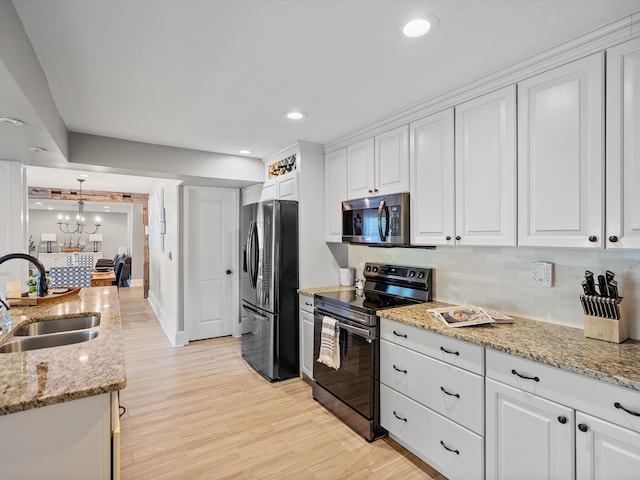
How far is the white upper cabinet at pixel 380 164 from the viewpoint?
2635 millimetres

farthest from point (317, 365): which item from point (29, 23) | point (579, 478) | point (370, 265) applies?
point (29, 23)

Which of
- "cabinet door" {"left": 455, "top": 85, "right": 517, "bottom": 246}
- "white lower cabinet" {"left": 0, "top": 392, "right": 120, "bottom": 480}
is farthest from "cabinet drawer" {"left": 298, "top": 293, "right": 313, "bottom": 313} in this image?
"white lower cabinet" {"left": 0, "top": 392, "right": 120, "bottom": 480}

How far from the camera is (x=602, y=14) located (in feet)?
4.87

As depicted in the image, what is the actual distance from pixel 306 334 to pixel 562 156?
245 centimetres

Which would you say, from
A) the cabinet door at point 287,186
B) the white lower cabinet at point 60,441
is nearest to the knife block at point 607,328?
the white lower cabinet at point 60,441

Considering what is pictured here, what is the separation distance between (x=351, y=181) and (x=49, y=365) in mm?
2487

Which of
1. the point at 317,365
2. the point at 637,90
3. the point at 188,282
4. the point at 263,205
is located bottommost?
the point at 317,365

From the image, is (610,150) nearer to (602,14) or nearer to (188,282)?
(602,14)

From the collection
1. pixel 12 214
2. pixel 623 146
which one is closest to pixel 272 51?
pixel 623 146

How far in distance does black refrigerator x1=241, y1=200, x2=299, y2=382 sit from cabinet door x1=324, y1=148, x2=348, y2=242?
13.1 inches

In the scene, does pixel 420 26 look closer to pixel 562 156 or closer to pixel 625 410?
pixel 562 156

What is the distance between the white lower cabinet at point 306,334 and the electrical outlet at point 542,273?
1767mm

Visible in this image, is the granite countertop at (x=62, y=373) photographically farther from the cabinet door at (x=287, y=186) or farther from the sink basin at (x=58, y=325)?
the cabinet door at (x=287, y=186)

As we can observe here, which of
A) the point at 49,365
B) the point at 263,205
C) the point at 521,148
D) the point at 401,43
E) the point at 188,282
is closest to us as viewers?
the point at 49,365
